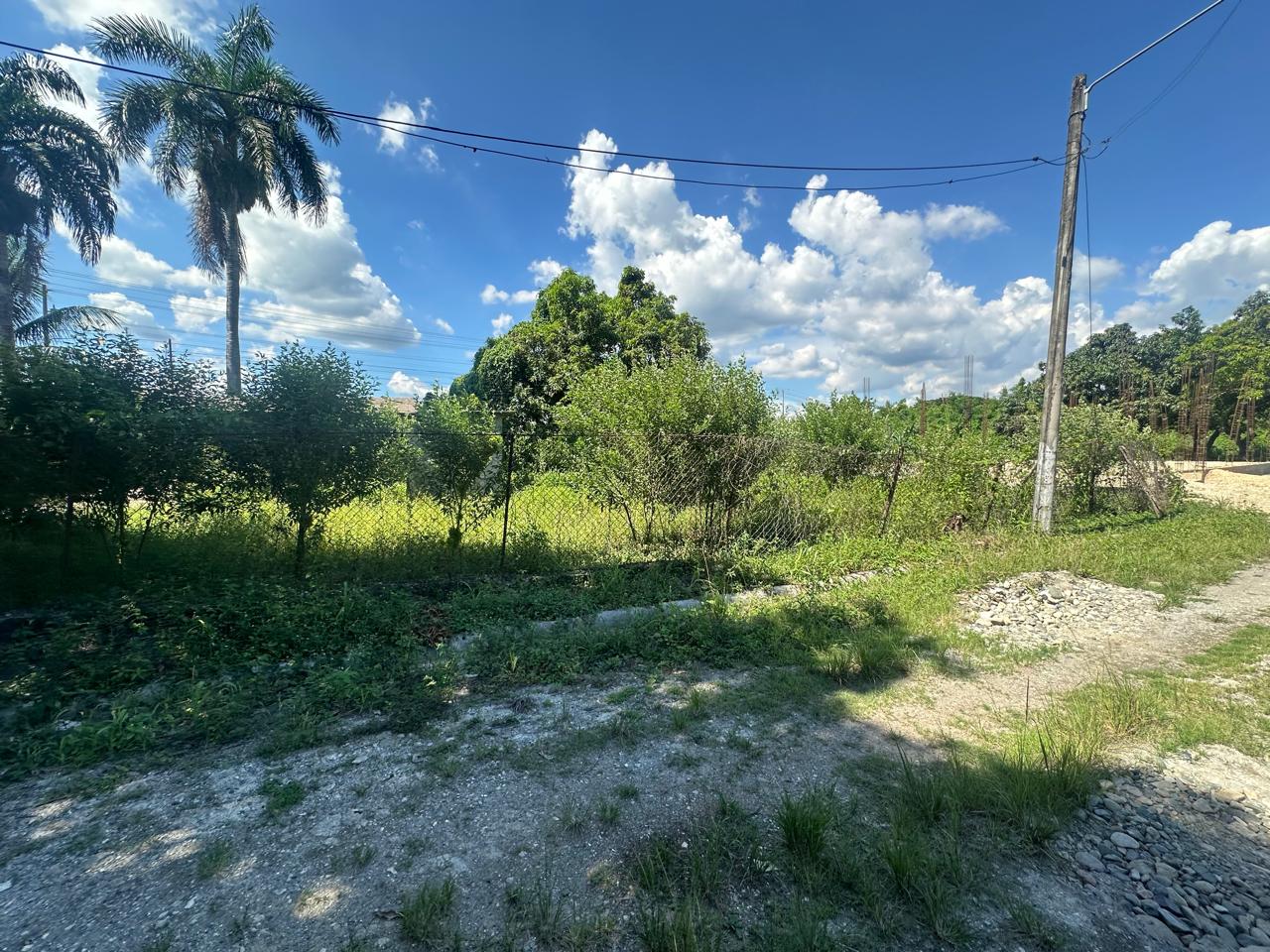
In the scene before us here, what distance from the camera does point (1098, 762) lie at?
8.74 feet

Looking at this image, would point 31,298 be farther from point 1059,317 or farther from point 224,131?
point 1059,317

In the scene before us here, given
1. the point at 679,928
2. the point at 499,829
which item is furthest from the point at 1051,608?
the point at 499,829

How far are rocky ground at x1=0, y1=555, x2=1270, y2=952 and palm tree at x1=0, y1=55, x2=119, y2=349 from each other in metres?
16.8

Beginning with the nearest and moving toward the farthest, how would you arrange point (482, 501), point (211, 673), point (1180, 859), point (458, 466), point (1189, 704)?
1. point (1180, 859)
2. point (1189, 704)
3. point (211, 673)
4. point (458, 466)
5. point (482, 501)

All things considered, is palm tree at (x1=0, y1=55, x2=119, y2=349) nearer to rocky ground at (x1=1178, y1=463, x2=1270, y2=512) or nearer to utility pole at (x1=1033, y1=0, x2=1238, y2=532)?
Result: utility pole at (x1=1033, y1=0, x2=1238, y2=532)

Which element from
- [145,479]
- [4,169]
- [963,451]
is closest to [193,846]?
[145,479]

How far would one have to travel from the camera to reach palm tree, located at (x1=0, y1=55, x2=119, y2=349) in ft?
40.1

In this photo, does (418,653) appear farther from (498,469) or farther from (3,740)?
(498,469)

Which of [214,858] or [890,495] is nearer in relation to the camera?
[214,858]

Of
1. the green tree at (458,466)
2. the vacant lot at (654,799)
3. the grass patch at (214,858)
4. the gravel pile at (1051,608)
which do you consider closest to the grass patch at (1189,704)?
the vacant lot at (654,799)

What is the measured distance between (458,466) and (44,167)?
15631 mm

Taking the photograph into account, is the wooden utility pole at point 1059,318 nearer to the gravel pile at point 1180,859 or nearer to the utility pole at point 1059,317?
the utility pole at point 1059,317

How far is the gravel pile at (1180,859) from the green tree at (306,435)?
19.1 feet

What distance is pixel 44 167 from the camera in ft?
41.8
